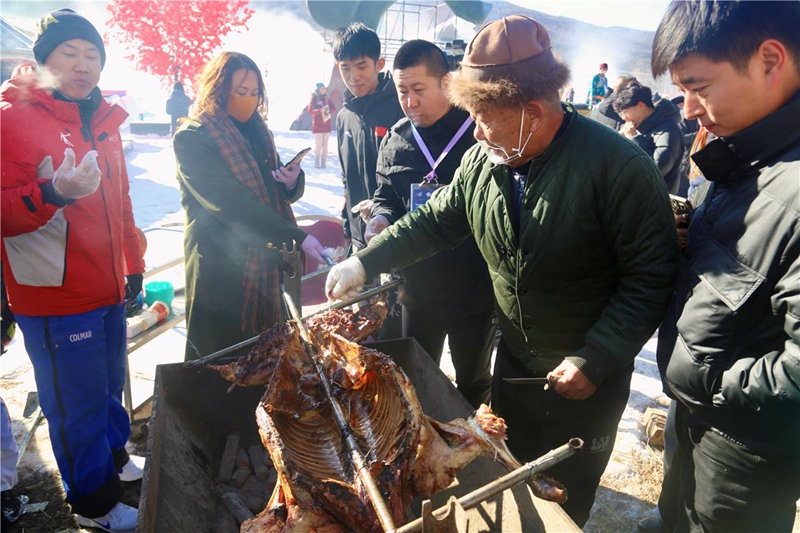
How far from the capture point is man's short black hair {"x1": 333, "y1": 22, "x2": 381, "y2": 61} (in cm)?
394

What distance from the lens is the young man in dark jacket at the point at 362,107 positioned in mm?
3996

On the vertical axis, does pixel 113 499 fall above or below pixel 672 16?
below

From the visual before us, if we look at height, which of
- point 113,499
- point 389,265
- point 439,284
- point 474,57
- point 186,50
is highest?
point 186,50

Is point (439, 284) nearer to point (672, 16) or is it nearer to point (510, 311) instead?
point (510, 311)

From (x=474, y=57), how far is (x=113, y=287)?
7.63 ft

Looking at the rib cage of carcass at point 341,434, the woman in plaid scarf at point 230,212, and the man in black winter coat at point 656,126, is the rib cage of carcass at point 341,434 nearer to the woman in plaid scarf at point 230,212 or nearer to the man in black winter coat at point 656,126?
the woman in plaid scarf at point 230,212

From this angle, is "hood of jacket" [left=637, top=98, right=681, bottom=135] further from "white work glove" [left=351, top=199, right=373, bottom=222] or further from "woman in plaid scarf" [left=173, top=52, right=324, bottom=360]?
"woman in plaid scarf" [left=173, top=52, right=324, bottom=360]

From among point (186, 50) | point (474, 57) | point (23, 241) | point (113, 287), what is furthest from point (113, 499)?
point (186, 50)

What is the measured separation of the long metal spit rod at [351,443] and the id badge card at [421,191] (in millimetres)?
1060

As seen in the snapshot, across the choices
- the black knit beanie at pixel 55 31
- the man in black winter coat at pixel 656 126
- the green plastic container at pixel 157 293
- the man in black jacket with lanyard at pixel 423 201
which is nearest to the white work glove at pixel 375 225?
the man in black jacket with lanyard at pixel 423 201

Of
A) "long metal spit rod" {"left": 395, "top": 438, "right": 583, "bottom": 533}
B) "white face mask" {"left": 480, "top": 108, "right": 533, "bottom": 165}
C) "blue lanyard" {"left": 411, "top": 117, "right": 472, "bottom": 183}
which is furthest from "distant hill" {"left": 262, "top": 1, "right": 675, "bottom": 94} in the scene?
"long metal spit rod" {"left": 395, "top": 438, "right": 583, "bottom": 533}

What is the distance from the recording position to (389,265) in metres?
2.76

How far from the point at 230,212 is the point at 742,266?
2.82 metres

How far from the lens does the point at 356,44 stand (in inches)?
156
